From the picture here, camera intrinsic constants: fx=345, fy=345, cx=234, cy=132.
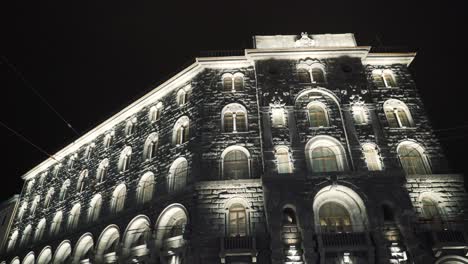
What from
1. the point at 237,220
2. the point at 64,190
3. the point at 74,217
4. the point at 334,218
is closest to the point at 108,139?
the point at 64,190

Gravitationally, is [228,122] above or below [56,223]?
above

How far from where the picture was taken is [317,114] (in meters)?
23.8

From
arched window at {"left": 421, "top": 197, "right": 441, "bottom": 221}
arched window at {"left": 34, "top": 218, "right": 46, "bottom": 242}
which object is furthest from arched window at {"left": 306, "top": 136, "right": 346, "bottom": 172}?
arched window at {"left": 34, "top": 218, "right": 46, "bottom": 242}

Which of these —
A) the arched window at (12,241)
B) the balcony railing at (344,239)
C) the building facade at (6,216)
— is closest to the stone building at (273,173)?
Result: the balcony railing at (344,239)

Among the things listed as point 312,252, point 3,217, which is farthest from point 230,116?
point 3,217

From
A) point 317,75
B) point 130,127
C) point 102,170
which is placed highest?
point 317,75

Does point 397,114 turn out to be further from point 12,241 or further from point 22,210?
point 12,241

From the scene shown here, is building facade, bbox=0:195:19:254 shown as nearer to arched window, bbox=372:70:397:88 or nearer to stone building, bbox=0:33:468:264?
stone building, bbox=0:33:468:264

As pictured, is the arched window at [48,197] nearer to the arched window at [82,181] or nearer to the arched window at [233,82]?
the arched window at [82,181]

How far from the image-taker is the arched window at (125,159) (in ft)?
90.8

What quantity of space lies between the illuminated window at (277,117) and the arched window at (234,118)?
1.98 m

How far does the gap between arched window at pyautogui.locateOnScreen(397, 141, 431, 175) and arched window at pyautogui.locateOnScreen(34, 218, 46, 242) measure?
30.5 m

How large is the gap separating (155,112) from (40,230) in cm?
1587

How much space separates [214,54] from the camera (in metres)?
27.2
